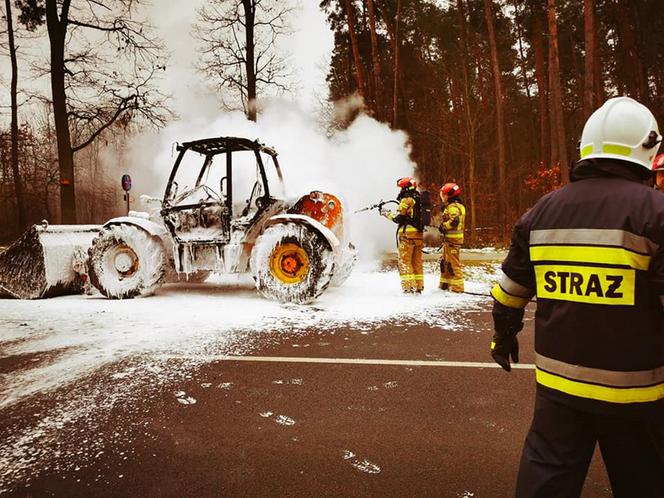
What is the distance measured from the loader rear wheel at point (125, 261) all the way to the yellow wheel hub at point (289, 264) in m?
1.83

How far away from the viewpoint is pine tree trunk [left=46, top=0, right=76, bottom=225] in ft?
45.9

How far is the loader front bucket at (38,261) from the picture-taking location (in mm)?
7477

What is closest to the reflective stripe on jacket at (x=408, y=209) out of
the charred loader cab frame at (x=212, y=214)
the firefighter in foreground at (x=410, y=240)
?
the firefighter in foreground at (x=410, y=240)

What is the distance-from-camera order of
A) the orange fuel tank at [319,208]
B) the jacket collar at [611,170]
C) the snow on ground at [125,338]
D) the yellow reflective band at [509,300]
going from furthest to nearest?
1. the orange fuel tank at [319,208]
2. the snow on ground at [125,338]
3. the yellow reflective band at [509,300]
4. the jacket collar at [611,170]

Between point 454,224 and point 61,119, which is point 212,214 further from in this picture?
point 61,119

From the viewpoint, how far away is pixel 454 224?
314 inches

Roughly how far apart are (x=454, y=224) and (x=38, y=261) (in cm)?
678

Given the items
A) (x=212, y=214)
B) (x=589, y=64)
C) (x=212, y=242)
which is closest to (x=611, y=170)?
(x=212, y=242)

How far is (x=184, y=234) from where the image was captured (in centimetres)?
748

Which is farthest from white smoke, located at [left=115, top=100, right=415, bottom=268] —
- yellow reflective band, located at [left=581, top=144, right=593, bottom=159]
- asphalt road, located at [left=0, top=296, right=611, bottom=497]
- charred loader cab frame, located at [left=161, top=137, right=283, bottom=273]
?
yellow reflective band, located at [left=581, top=144, right=593, bottom=159]

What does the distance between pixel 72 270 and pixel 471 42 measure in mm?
19518

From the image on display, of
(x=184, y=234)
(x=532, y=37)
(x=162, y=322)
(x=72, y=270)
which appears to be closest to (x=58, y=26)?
(x=72, y=270)

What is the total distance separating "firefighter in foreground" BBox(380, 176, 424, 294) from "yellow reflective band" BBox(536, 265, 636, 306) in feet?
19.6

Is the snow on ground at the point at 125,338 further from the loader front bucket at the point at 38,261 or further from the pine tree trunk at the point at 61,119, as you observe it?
the pine tree trunk at the point at 61,119
